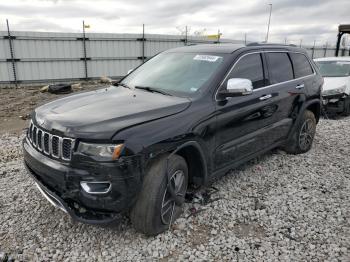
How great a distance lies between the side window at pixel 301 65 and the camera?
4891 millimetres

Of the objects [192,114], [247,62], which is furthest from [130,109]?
[247,62]

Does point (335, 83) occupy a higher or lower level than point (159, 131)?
lower

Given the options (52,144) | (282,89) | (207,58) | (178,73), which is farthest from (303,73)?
(52,144)

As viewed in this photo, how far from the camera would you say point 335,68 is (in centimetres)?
941

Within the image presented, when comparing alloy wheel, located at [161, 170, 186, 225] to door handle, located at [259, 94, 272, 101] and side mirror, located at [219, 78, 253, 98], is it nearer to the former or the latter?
side mirror, located at [219, 78, 253, 98]

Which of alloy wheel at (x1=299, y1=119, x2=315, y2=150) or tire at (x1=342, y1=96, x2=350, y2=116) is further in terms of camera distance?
tire at (x1=342, y1=96, x2=350, y2=116)

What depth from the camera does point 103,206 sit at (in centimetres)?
251

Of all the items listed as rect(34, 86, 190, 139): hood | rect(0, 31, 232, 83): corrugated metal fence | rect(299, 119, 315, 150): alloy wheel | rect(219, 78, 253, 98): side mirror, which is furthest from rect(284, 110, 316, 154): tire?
rect(0, 31, 232, 83): corrugated metal fence

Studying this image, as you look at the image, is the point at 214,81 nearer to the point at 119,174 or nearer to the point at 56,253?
the point at 119,174

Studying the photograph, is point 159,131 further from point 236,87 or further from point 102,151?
point 236,87

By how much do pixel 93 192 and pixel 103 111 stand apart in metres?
0.76

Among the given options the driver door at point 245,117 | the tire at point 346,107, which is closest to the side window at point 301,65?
the driver door at point 245,117

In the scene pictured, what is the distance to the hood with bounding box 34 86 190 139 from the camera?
97.9 inches

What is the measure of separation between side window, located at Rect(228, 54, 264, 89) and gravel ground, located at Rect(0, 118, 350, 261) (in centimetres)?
138
